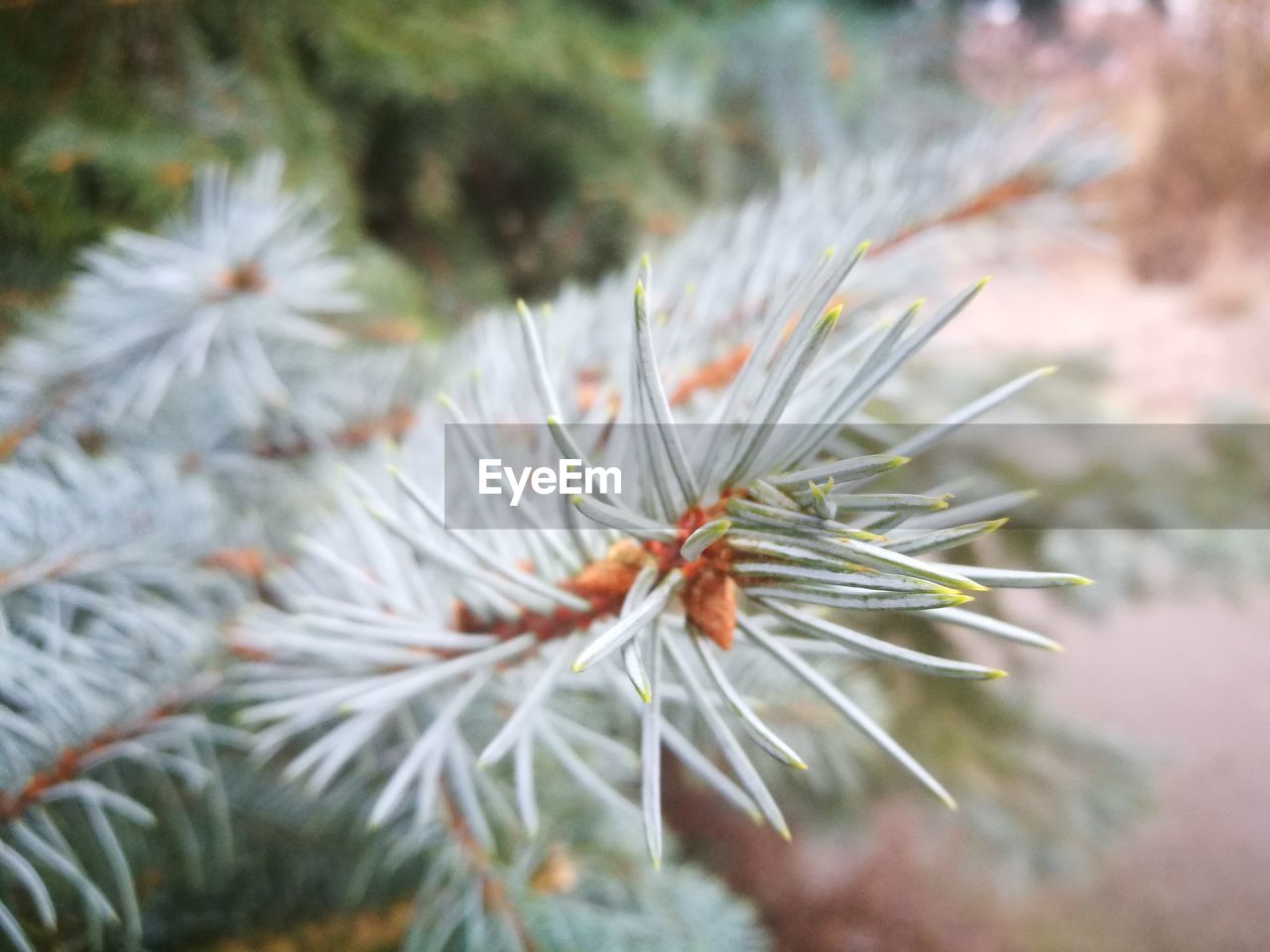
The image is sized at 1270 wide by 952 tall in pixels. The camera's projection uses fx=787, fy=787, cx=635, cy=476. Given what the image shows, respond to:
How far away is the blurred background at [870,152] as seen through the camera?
35 cm

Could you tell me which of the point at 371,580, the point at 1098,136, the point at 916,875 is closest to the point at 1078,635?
the point at 916,875

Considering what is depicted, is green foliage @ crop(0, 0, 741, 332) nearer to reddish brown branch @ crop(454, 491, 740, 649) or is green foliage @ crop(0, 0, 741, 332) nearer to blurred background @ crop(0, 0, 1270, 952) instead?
blurred background @ crop(0, 0, 1270, 952)

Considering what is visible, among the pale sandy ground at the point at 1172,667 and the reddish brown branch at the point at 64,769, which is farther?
the pale sandy ground at the point at 1172,667

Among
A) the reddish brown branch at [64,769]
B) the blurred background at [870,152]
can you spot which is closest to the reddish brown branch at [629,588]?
the reddish brown branch at [64,769]

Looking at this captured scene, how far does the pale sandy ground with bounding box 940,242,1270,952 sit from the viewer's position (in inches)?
18.3

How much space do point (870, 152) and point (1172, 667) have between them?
0.46 m

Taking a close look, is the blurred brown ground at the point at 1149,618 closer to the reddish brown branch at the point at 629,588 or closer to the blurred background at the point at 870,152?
the blurred background at the point at 870,152

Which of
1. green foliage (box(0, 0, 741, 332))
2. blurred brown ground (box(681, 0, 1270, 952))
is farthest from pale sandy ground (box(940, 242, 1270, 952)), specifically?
green foliage (box(0, 0, 741, 332))

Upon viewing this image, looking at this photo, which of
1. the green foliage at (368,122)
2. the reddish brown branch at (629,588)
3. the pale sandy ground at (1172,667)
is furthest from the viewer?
the pale sandy ground at (1172,667)

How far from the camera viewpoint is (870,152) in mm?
487

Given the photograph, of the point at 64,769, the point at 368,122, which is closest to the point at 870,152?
the point at 368,122

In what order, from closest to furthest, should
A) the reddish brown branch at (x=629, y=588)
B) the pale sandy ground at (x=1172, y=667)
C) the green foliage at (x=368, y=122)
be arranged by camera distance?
1. the reddish brown branch at (x=629, y=588)
2. the green foliage at (x=368, y=122)
3. the pale sandy ground at (x=1172, y=667)

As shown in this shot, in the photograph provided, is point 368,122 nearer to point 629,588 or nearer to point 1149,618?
point 629,588

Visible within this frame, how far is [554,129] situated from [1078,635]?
0.62 meters
